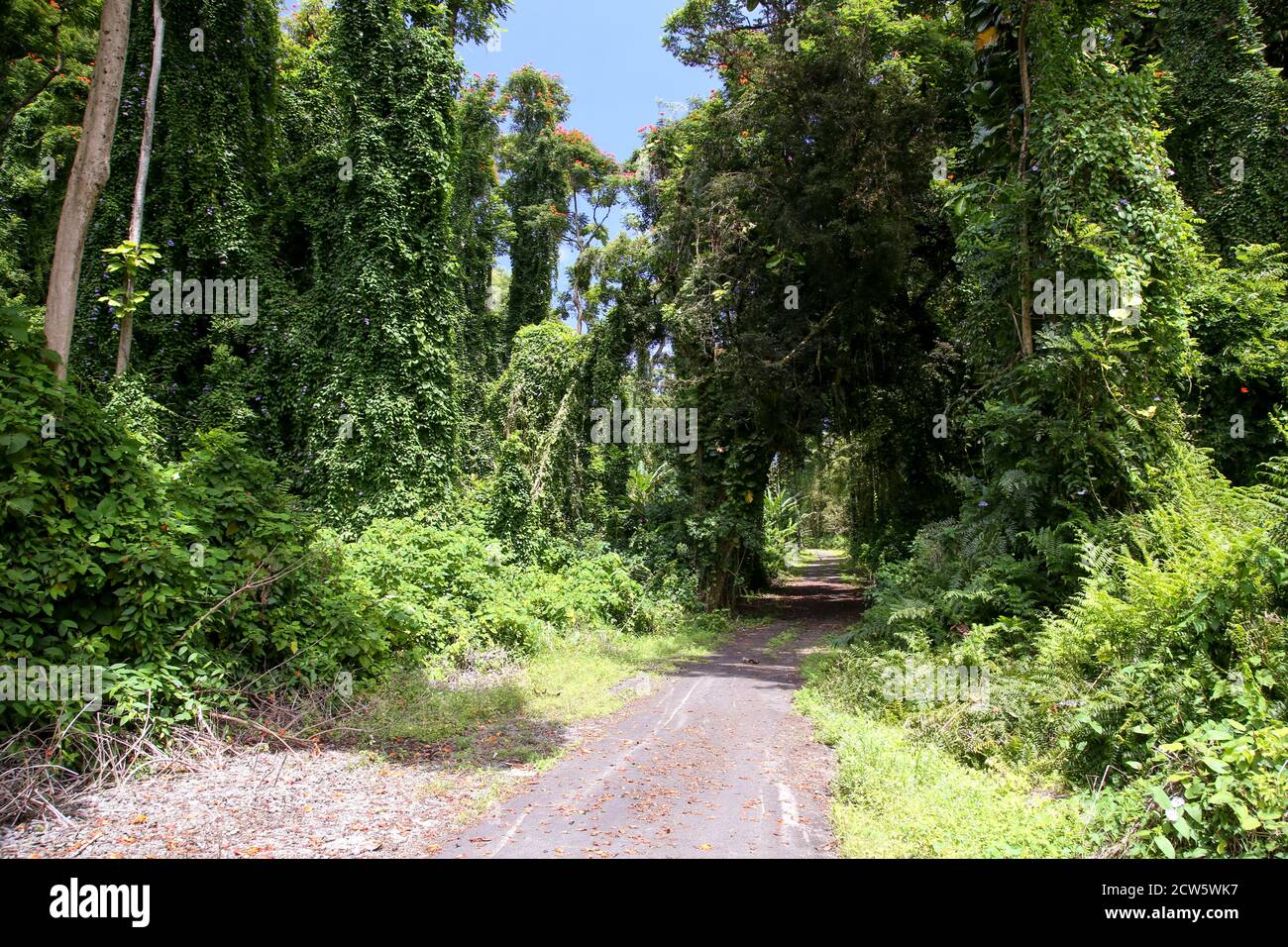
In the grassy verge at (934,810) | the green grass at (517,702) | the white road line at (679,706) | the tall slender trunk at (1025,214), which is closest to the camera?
the grassy verge at (934,810)

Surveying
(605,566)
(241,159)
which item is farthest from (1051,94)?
(241,159)

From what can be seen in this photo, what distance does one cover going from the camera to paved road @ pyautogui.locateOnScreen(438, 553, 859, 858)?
4273mm

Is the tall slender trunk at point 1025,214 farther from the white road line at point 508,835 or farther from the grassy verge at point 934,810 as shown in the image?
the white road line at point 508,835

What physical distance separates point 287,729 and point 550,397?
1171cm

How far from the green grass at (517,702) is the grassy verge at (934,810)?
2724 mm

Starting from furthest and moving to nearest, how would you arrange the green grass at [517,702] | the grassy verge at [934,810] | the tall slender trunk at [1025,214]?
the tall slender trunk at [1025,214] → the green grass at [517,702] → the grassy verge at [934,810]

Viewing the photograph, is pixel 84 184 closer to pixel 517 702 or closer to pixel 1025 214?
pixel 517 702

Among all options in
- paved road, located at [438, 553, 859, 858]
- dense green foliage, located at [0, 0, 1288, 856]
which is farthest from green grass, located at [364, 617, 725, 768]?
dense green foliage, located at [0, 0, 1288, 856]

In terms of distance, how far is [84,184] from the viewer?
272 inches

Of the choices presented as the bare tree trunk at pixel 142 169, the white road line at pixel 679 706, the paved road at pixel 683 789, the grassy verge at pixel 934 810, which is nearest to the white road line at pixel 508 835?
→ the paved road at pixel 683 789

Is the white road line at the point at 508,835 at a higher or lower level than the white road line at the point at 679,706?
higher

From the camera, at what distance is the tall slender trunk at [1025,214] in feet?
29.1

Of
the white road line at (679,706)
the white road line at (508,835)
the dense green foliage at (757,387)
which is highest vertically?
the dense green foliage at (757,387)

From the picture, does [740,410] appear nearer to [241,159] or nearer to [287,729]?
[287,729]
